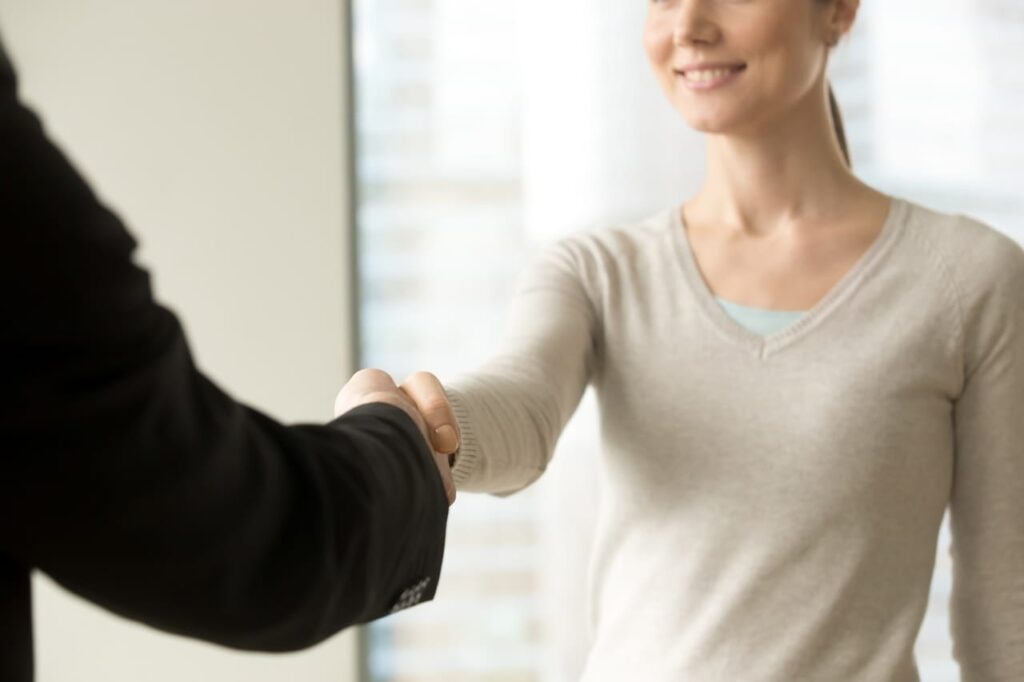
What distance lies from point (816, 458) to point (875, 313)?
0.21m

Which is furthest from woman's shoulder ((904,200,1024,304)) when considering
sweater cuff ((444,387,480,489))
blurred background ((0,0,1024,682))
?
blurred background ((0,0,1024,682))

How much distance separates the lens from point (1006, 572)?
1.55 m

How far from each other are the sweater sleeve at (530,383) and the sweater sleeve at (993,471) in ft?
1.52

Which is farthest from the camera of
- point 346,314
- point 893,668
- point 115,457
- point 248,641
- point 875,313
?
point 346,314

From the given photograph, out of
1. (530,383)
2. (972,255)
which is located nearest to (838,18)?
(972,255)

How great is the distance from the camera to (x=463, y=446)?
48.8 inches

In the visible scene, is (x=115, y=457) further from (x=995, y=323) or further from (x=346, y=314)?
(x=346, y=314)

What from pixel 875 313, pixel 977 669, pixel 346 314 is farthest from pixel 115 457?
pixel 346 314

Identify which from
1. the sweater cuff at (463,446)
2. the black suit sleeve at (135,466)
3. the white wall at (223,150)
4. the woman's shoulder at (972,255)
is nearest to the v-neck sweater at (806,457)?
the woman's shoulder at (972,255)

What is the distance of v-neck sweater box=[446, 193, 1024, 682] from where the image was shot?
4.91ft

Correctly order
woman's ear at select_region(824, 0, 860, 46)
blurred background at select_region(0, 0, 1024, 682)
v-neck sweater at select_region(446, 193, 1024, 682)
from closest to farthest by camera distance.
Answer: v-neck sweater at select_region(446, 193, 1024, 682)
woman's ear at select_region(824, 0, 860, 46)
blurred background at select_region(0, 0, 1024, 682)

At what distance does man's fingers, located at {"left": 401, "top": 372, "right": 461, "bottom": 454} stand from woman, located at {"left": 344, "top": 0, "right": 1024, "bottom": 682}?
22 cm

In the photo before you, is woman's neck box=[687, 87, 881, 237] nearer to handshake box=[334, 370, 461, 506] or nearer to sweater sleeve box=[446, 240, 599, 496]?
sweater sleeve box=[446, 240, 599, 496]

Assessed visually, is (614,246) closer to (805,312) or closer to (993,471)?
(805,312)
